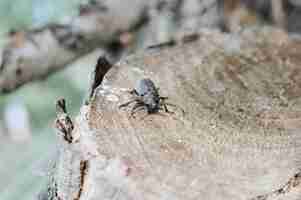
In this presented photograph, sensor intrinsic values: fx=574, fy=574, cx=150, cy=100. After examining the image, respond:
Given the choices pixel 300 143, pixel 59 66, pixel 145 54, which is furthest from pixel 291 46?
pixel 59 66

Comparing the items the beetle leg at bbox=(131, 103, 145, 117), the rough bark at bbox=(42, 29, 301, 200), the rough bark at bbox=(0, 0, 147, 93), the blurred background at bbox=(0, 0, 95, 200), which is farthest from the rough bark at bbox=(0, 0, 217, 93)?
the beetle leg at bbox=(131, 103, 145, 117)

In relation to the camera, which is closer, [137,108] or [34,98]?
[137,108]

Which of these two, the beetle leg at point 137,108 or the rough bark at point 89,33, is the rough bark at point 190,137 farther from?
the rough bark at point 89,33

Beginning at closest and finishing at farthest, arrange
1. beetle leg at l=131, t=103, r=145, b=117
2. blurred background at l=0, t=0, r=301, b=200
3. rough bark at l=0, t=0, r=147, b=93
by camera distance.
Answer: beetle leg at l=131, t=103, r=145, b=117 → rough bark at l=0, t=0, r=147, b=93 → blurred background at l=0, t=0, r=301, b=200

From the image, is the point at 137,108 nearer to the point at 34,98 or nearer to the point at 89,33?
the point at 89,33

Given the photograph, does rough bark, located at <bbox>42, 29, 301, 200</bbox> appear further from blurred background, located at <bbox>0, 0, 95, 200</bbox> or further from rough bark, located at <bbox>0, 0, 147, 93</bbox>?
blurred background, located at <bbox>0, 0, 95, 200</bbox>

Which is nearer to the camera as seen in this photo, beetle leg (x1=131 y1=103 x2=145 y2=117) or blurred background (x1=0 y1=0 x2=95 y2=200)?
beetle leg (x1=131 y1=103 x2=145 y2=117)

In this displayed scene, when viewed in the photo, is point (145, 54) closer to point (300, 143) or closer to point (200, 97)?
point (200, 97)

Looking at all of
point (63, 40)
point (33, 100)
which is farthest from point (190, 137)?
point (33, 100)

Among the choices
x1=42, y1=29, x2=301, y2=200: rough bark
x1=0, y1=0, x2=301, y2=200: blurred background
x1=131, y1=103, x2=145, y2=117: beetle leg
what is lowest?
x1=42, y1=29, x2=301, y2=200: rough bark
